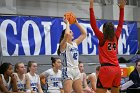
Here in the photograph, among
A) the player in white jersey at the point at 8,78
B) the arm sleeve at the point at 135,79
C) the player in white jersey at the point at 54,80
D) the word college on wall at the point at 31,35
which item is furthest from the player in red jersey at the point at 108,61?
the word college on wall at the point at 31,35

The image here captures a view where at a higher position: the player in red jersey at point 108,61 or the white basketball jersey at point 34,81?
the player in red jersey at point 108,61

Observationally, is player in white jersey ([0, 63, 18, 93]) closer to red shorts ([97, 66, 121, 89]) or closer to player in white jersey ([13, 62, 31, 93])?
player in white jersey ([13, 62, 31, 93])

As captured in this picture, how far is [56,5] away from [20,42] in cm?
268

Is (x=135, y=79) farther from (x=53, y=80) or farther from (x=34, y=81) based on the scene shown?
(x=34, y=81)

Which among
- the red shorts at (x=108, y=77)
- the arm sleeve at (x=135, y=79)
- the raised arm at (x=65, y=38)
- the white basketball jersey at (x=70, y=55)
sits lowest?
the arm sleeve at (x=135, y=79)

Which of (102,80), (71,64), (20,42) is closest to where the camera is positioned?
(102,80)

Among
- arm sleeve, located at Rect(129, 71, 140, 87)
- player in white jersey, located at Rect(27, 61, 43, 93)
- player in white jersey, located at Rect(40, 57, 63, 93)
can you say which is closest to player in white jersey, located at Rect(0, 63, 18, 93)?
player in white jersey, located at Rect(27, 61, 43, 93)

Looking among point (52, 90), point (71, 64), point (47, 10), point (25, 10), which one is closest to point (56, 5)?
point (47, 10)

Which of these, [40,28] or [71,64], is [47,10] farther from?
[71,64]

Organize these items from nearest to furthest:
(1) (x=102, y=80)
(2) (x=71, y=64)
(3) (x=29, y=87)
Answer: (1) (x=102, y=80) < (2) (x=71, y=64) < (3) (x=29, y=87)

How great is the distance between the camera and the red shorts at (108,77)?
230 inches

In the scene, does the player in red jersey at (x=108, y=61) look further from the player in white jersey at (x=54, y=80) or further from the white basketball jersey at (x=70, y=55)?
the player in white jersey at (x=54, y=80)

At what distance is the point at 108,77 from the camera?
584 cm

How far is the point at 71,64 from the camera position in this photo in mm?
6680
